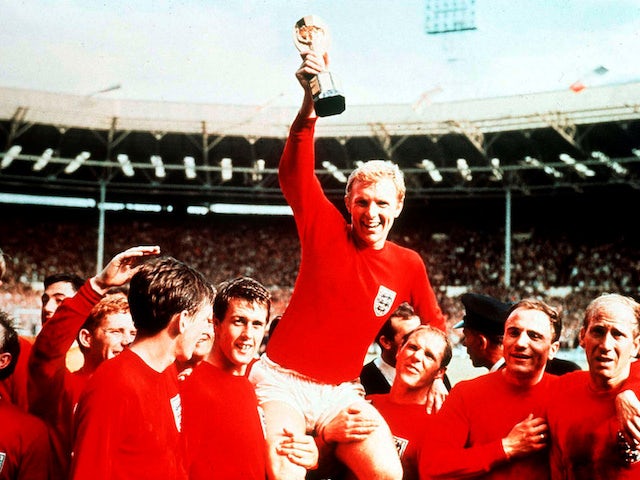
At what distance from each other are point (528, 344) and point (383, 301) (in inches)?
27.1

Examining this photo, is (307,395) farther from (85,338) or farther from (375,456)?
(85,338)

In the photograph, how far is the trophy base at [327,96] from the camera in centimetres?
276

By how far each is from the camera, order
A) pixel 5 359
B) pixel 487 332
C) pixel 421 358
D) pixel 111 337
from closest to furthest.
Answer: pixel 5 359 < pixel 111 337 < pixel 421 358 < pixel 487 332

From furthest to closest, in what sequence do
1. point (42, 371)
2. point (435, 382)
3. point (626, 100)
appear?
point (626, 100)
point (435, 382)
point (42, 371)

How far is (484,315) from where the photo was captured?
14.8 ft

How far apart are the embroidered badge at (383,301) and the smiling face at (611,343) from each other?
838 mm

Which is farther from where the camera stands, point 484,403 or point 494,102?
point 494,102

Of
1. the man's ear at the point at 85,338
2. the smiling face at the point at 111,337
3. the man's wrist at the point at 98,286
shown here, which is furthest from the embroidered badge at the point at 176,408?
the man's ear at the point at 85,338

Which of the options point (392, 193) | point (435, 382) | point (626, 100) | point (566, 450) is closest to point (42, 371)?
point (392, 193)

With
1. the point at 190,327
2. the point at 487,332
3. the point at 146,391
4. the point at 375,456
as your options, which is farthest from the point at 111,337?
the point at 487,332

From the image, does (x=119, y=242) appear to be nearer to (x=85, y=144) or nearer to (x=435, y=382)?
(x=85, y=144)

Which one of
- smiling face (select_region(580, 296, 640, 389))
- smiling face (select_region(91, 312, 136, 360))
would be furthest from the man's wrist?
smiling face (select_region(580, 296, 640, 389))

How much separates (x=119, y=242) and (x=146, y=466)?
23.4 metres

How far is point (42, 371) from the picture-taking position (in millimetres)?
2891
